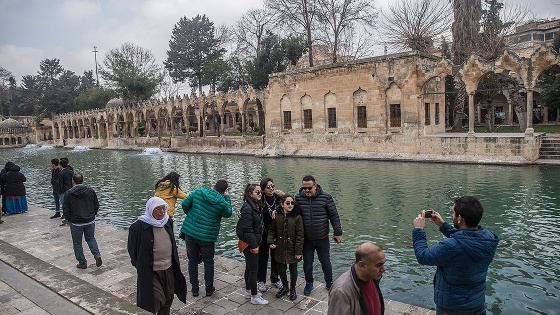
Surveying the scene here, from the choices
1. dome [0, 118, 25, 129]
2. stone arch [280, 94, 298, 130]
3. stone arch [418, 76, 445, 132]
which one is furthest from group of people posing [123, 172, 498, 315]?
dome [0, 118, 25, 129]

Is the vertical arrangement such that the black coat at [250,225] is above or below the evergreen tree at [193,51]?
below

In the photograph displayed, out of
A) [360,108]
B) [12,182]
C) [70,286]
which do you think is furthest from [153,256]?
[360,108]

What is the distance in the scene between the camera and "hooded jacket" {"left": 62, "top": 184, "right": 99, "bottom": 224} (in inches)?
260

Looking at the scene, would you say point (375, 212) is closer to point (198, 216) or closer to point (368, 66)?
point (198, 216)

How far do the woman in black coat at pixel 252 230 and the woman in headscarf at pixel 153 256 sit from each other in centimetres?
95

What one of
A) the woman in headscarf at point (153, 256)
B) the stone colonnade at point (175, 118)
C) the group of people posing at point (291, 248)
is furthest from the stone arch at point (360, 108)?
the woman in headscarf at point (153, 256)

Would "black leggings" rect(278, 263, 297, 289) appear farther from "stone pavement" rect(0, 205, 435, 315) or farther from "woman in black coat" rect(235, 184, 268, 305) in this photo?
"woman in black coat" rect(235, 184, 268, 305)

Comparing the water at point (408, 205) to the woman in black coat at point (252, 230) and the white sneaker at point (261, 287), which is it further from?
the woman in black coat at point (252, 230)

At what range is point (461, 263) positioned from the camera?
3223 mm

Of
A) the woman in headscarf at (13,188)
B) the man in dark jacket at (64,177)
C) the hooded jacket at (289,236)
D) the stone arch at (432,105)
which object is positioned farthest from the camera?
the stone arch at (432,105)

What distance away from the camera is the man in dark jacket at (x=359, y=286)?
107 inches

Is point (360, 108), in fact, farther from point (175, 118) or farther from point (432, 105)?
point (175, 118)

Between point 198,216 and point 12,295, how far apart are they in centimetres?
258

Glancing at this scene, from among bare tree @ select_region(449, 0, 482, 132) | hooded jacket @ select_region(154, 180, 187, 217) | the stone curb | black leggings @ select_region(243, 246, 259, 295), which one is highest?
bare tree @ select_region(449, 0, 482, 132)
